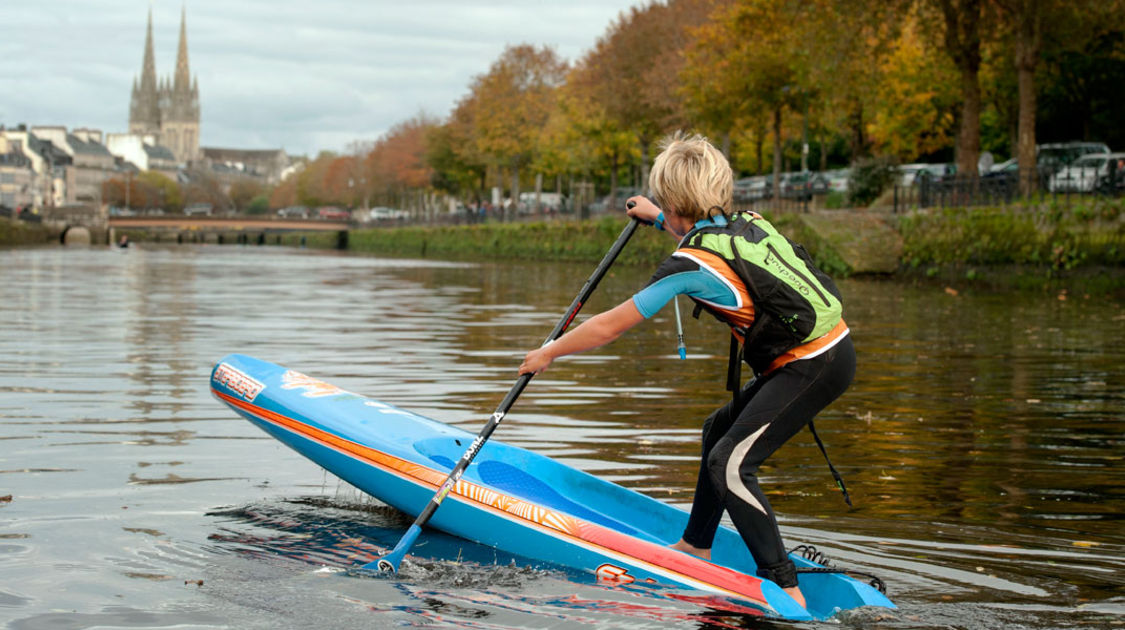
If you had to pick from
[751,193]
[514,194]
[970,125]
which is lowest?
[751,193]

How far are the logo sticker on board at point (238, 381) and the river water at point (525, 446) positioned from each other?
0.64 metres

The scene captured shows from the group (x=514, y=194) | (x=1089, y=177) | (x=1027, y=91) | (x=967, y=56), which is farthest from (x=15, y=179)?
(x=1089, y=177)

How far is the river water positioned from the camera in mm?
5668

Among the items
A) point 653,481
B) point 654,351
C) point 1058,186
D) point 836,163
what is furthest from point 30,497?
point 836,163

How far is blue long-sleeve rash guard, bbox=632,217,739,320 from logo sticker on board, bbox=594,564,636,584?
140cm

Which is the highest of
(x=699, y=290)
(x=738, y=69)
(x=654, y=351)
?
(x=738, y=69)

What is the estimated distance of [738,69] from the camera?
42.8m

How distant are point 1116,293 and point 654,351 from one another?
48.4 feet

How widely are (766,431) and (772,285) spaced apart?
65cm

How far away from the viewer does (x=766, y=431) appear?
538 centimetres

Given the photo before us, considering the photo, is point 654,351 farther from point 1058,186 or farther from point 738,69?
point 738,69

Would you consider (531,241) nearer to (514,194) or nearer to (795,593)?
(514,194)

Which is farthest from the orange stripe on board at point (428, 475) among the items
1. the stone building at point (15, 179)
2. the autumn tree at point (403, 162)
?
the stone building at point (15, 179)

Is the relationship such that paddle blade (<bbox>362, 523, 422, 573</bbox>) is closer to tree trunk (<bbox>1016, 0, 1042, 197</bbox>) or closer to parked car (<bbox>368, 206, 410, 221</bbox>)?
tree trunk (<bbox>1016, 0, 1042, 197</bbox>)
